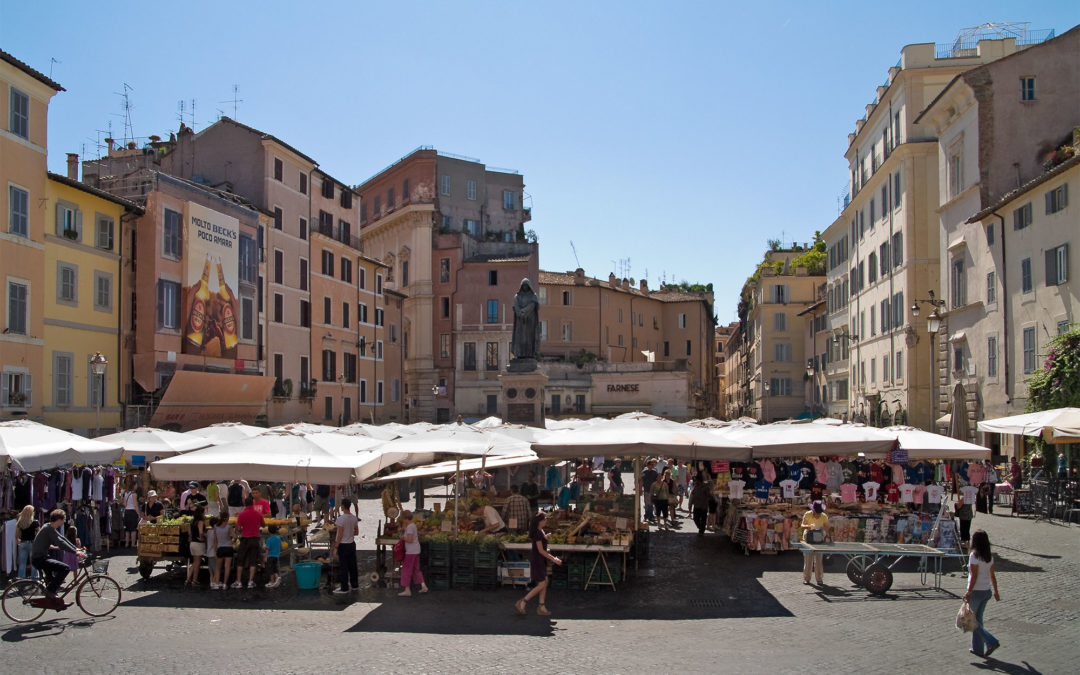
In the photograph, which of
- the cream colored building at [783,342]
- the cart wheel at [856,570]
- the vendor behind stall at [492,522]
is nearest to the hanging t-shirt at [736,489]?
the cart wheel at [856,570]

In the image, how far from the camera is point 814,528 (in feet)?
51.4

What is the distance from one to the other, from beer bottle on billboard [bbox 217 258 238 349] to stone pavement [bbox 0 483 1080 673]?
78.9 feet

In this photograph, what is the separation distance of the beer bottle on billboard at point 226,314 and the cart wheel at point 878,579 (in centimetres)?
3149

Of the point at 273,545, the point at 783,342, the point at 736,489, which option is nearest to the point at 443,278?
the point at 783,342

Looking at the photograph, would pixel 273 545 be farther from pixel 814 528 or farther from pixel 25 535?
pixel 814 528

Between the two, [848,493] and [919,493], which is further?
[848,493]

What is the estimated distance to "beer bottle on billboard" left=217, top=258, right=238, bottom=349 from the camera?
1540 inches

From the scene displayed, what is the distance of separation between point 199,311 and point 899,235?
96.8ft

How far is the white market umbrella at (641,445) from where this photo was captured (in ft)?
51.0

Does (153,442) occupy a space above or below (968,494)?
above

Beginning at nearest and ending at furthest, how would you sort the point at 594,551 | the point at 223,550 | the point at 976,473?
the point at 594,551 → the point at 223,550 → the point at 976,473

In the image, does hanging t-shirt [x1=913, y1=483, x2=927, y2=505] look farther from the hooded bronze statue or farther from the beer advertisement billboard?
the beer advertisement billboard

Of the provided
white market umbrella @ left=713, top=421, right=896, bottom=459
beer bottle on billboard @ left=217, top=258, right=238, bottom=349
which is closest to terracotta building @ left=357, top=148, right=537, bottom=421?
beer bottle on billboard @ left=217, top=258, right=238, bottom=349

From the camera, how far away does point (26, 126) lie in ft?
95.9
